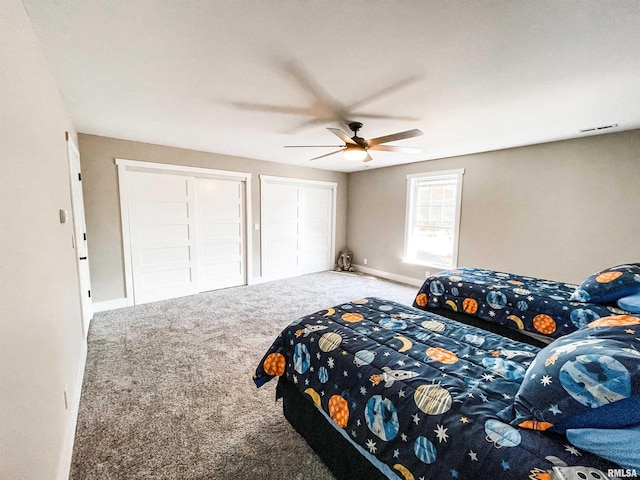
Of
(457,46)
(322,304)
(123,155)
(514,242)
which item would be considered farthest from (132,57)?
(514,242)

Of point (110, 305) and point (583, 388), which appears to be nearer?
point (583, 388)

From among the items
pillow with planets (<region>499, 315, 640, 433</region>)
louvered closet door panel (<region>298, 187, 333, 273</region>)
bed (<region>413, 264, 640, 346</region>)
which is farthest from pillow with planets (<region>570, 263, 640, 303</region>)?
louvered closet door panel (<region>298, 187, 333, 273</region>)

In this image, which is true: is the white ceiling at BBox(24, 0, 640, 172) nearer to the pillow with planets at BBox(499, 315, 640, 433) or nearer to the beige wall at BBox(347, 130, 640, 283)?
the beige wall at BBox(347, 130, 640, 283)

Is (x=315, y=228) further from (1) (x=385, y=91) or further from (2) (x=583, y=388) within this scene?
(2) (x=583, y=388)

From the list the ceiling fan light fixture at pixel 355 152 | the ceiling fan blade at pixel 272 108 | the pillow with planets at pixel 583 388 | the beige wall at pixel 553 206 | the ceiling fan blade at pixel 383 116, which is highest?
the ceiling fan blade at pixel 383 116

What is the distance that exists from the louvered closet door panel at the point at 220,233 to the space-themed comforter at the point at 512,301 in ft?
10.9

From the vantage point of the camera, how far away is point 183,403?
80.3 inches

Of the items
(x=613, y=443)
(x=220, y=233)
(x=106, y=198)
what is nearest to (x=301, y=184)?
(x=220, y=233)

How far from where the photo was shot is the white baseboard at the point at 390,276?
5419mm

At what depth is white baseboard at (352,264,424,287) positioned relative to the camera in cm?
542

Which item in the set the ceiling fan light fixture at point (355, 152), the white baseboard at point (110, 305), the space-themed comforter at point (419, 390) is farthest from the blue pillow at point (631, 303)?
the white baseboard at point (110, 305)

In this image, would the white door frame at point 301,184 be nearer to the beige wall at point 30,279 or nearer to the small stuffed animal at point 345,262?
the small stuffed animal at point 345,262

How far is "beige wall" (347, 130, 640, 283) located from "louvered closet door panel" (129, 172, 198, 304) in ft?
13.9

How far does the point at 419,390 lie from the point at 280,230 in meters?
4.77
